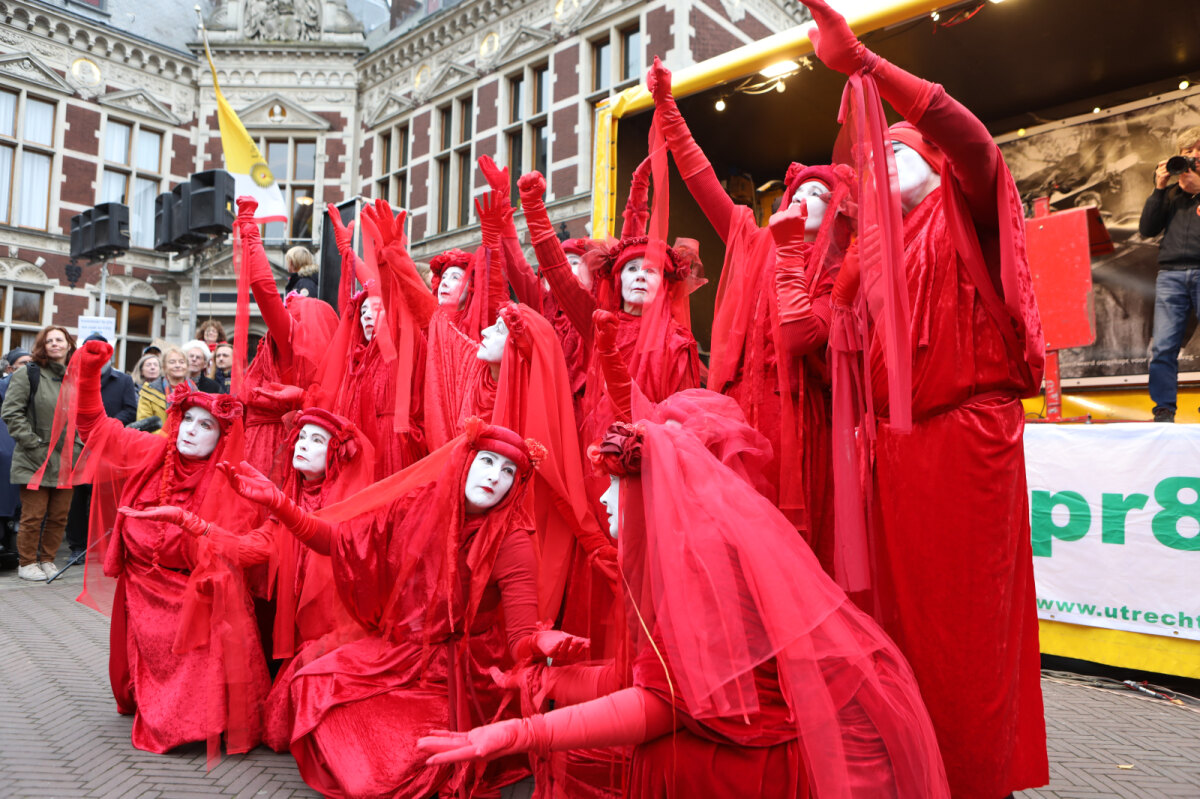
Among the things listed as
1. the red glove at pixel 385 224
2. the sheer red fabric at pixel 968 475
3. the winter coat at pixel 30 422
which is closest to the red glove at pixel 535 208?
the red glove at pixel 385 224

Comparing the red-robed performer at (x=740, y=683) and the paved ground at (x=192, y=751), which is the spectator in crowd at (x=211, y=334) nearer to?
the paved ground at (x=192, y=751)

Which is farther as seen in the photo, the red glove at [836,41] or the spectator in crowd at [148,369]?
the spectator in crowd at [148,369]

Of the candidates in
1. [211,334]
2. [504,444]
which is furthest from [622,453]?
[211,334]

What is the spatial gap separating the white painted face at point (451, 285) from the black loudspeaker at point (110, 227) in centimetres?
957

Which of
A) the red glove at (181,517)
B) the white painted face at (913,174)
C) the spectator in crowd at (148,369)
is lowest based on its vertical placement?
the red glove at (181,517)

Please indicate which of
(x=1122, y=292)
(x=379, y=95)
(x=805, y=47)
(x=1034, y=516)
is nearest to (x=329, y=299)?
(x=805, y=47)

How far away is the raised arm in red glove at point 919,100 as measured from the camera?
1721 mm

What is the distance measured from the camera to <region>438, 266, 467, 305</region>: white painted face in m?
3.92

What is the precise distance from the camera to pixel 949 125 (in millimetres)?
1774

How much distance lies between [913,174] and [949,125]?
0.30m

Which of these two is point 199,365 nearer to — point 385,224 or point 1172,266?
point 385,224

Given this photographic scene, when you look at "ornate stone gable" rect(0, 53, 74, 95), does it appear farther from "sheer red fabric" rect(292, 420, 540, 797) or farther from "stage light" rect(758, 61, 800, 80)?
"sheer red fabric" rect(292, 420, 540, 797)

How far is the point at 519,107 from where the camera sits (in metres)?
13.6

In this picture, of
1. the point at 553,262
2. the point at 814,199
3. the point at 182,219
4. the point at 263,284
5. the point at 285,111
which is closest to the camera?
the point at 814,199
